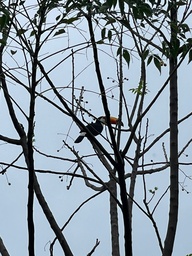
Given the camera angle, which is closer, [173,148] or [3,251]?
[3,251]

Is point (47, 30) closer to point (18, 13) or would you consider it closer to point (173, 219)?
point (18, 13)

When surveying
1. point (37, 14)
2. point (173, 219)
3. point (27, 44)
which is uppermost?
point (37, 14)

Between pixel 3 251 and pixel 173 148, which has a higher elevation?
pixel 173 148

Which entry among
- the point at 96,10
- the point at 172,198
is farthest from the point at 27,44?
the point at 172,198

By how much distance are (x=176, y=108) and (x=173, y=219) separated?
0.51 meters

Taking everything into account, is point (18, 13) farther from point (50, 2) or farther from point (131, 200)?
point (131, 200)

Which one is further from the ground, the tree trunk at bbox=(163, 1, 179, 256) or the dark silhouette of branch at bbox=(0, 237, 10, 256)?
the tree trunk at bbox=(163, 1, 179, 256)

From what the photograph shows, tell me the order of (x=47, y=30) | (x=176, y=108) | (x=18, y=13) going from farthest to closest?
Answer: (x=176, y=108) → (x=18, y=13) → (x=47, y=30)

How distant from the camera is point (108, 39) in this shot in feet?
8.41

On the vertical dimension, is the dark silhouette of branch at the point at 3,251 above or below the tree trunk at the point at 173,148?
below

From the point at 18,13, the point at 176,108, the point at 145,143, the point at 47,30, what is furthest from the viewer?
the point at 145,143

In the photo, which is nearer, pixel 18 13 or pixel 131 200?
pixel 18 13

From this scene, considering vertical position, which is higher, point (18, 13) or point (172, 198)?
point (18, 13)

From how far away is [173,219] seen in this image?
249 centimetres
